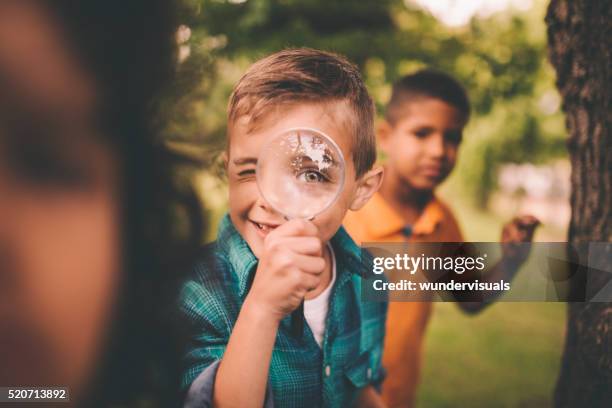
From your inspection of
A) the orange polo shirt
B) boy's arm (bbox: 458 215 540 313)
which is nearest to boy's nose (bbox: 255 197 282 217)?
the orange polo shirt

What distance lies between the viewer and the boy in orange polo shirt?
83.5 inches

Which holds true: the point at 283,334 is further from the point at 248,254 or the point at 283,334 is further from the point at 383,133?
the point at 383,133

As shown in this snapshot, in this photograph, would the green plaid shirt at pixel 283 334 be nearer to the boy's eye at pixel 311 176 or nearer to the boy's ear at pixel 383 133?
the boy's eye at pixel 311 176

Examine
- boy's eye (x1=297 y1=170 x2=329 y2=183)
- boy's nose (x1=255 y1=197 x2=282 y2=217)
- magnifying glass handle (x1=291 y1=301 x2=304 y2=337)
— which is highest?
boy's eye (x1=297 y1=170 x2=329 y2=183)

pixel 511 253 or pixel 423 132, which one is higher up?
pixel 423 132

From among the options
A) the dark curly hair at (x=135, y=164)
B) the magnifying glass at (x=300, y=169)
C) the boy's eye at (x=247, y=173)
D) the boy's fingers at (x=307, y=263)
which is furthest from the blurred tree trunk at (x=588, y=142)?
the dark curly hair at (x=135, y=164)

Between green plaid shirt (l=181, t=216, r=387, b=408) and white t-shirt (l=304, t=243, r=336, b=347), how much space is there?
2 cm

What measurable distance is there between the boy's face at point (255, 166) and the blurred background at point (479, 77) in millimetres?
369

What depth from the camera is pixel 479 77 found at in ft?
7.39

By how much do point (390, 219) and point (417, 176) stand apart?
229mm

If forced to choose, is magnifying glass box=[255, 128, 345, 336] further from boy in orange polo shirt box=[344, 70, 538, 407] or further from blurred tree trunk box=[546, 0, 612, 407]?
blurred tree trunk box=[546, 0, 612, 407]

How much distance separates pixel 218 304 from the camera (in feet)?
5.65

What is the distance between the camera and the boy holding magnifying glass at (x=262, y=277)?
153cm

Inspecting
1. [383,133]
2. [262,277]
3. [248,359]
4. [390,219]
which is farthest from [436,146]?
[248,359]
